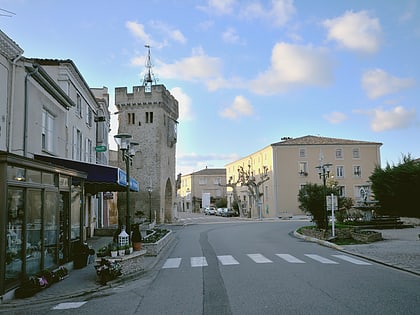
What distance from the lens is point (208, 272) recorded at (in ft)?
43.3

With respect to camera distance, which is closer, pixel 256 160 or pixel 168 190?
pixel 168 190

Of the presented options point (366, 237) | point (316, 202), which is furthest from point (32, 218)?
point (316, 202)

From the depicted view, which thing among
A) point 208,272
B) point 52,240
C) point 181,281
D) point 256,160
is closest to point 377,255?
point 208,272

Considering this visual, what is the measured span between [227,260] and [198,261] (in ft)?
3.43

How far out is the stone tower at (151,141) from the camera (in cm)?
5241

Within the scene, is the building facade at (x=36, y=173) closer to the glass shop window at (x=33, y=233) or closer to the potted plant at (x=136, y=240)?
the glass shop window at (x=33, y=233)

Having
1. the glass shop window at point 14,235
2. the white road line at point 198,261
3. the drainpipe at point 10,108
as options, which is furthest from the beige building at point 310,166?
the glass shop window at point 14,235

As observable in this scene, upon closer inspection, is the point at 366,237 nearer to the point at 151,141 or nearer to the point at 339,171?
the point at 151,141

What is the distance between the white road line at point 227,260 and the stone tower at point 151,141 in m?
33.2

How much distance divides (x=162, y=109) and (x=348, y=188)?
1105 inches

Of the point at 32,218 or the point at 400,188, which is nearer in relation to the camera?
the point at 32,218

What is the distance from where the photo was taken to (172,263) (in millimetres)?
16047

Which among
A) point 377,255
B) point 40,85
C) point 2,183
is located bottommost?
point 377,255

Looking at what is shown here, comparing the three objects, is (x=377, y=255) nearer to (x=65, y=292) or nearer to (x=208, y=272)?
(x=208, y=272)
